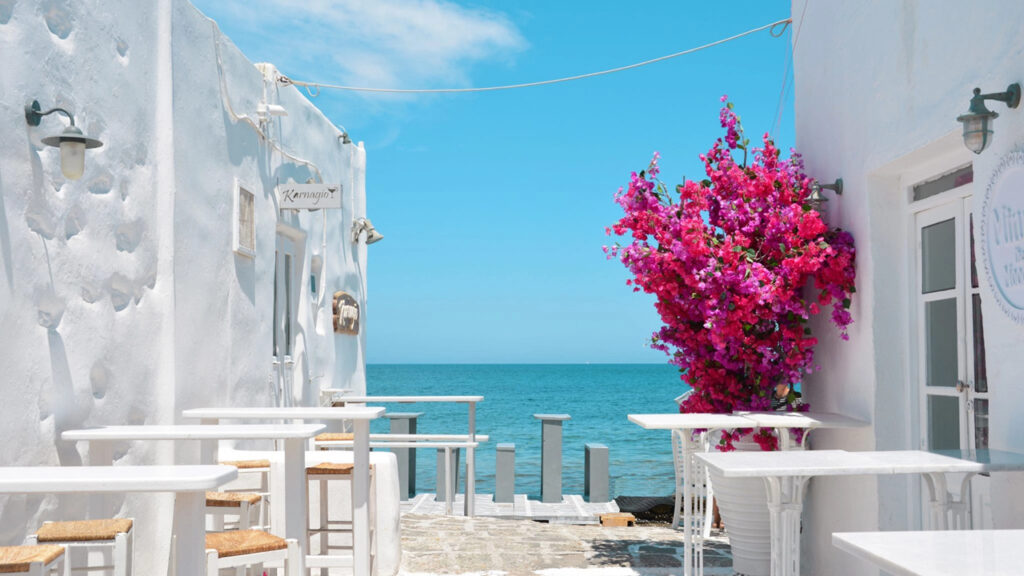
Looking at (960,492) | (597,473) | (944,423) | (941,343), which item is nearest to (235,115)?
(941,343)

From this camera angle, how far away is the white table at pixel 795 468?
2.98m

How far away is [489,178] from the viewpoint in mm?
38188

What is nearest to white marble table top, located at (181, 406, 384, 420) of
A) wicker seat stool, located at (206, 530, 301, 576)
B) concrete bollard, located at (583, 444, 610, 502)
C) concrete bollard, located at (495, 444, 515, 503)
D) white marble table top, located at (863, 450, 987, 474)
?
wicker seat stool, located at (206, 530, 301, 576)

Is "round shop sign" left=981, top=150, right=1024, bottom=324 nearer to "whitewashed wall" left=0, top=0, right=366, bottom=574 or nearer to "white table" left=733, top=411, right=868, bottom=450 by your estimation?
"white table" left=733, top=411, right=868, bottom=450

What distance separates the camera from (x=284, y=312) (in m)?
6.45

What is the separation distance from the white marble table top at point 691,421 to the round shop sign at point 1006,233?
138 cm

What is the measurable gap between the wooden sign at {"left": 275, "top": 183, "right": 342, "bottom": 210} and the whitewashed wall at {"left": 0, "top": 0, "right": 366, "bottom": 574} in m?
0.09

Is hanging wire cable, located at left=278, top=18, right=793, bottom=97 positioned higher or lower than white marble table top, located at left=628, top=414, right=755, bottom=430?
higher

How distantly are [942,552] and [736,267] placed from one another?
116 inches

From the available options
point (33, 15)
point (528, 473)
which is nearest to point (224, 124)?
point (33, 15)

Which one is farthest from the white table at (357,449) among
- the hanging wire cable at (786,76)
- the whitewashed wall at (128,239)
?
the hanging wire cable at (786,76)

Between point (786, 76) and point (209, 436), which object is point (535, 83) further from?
point (209, 436)

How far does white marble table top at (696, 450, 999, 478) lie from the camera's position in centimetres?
296

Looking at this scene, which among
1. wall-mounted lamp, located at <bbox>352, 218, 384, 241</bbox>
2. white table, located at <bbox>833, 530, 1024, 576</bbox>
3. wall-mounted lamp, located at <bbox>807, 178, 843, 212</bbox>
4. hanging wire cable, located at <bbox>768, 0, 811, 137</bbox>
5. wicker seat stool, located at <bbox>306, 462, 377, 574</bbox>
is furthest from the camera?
wall-mounted lamp, located at <bbox>352, 218, 384, 241</bbox>
